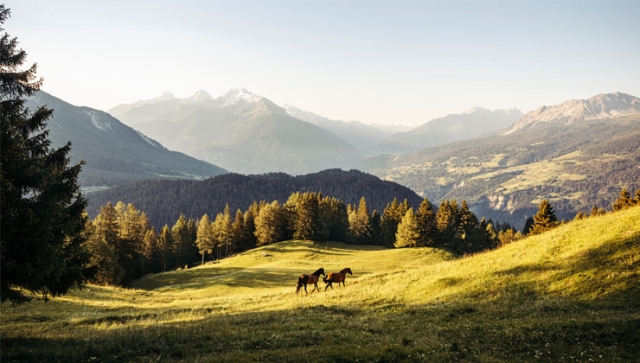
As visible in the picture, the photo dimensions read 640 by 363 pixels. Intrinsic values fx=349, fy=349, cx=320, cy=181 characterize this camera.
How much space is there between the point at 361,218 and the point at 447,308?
9704 cm

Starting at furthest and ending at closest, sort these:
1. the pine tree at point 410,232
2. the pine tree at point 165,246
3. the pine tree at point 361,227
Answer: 1. the pine tree at point 361,227
2. the pine tree at point 165,246
3. the pine tree at point 410,232

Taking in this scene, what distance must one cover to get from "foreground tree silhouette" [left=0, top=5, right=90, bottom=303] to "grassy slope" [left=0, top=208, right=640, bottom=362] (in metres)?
2.95

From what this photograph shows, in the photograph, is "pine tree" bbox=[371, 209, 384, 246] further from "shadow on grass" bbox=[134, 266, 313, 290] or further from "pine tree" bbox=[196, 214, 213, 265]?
"shadow on grass" bbox=[134, 266, 313, 290]

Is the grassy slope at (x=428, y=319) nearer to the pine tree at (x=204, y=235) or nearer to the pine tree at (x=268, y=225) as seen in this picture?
the pine tree at (x=204, y=235)

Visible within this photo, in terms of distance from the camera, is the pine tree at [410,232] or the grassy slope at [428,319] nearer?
the grassy slope at [428,319]

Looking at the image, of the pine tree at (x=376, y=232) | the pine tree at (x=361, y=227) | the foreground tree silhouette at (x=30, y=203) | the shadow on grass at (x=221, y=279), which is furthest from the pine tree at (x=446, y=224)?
the foreground tree silhouette at (x=30, y=203)

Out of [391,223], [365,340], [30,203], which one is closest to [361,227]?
[391,223]

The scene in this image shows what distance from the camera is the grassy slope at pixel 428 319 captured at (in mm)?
13992

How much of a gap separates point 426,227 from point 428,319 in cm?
7706

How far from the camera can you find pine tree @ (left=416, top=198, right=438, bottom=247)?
93.4m

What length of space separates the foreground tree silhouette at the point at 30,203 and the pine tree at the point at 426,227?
274 feet

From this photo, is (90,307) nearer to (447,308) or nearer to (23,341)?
(23,341)

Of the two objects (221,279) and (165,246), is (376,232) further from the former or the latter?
(221,279)

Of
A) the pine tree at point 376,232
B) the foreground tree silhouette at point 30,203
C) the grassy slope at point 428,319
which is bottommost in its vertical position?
the pine tree at point 376,232
